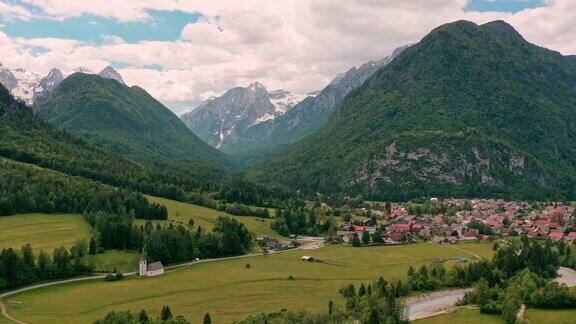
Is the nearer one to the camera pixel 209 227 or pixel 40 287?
pixel 40 287

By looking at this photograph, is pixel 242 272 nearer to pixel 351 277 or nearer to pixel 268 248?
pixel 351 277

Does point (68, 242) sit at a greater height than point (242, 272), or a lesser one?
greater

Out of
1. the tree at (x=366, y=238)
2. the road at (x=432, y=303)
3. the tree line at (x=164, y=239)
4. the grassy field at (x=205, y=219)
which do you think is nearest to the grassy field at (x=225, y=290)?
the tree line at (x=164, y=239)

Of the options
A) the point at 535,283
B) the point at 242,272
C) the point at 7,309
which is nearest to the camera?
the point at 7,309

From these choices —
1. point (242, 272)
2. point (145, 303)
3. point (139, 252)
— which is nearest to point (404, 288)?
point (242, 272)

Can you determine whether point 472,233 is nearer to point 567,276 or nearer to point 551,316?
point 567,276

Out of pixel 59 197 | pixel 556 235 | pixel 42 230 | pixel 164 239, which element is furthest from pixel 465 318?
pixel 59 197
